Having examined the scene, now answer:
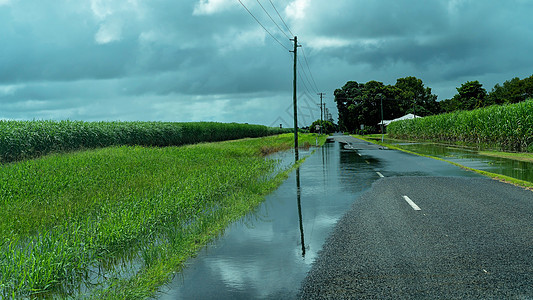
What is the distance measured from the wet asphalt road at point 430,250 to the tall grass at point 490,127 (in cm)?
1885

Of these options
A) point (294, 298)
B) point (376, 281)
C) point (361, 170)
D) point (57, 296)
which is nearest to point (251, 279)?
point (294, 298)

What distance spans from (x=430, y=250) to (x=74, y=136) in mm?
27471

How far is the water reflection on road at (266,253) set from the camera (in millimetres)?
4781

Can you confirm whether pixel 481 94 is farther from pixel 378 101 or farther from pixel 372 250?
pixel 372 250

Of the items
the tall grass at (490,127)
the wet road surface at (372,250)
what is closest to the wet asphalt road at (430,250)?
the wet road surface at (372,250)

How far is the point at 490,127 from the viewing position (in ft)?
105

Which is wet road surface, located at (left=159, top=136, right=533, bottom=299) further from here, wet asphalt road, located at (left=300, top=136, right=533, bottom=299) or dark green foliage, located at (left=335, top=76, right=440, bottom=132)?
dark green foliage, located at (left=335, top=76, right=440, bottom=132)

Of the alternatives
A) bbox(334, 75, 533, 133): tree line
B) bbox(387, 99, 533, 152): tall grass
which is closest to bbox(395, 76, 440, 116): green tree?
bbox(334, 75, 533, 133): tree line

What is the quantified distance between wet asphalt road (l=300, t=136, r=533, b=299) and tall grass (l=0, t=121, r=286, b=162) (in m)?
20.6

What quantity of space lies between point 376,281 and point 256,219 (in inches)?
161

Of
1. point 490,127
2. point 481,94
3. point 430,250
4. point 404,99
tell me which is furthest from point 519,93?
point 430,250

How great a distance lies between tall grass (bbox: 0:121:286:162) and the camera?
23812 millimetres

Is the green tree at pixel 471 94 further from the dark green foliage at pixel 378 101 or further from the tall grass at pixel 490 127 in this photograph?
the tall grass at pixel 490 127

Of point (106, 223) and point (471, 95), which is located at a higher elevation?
point (471, 95)
